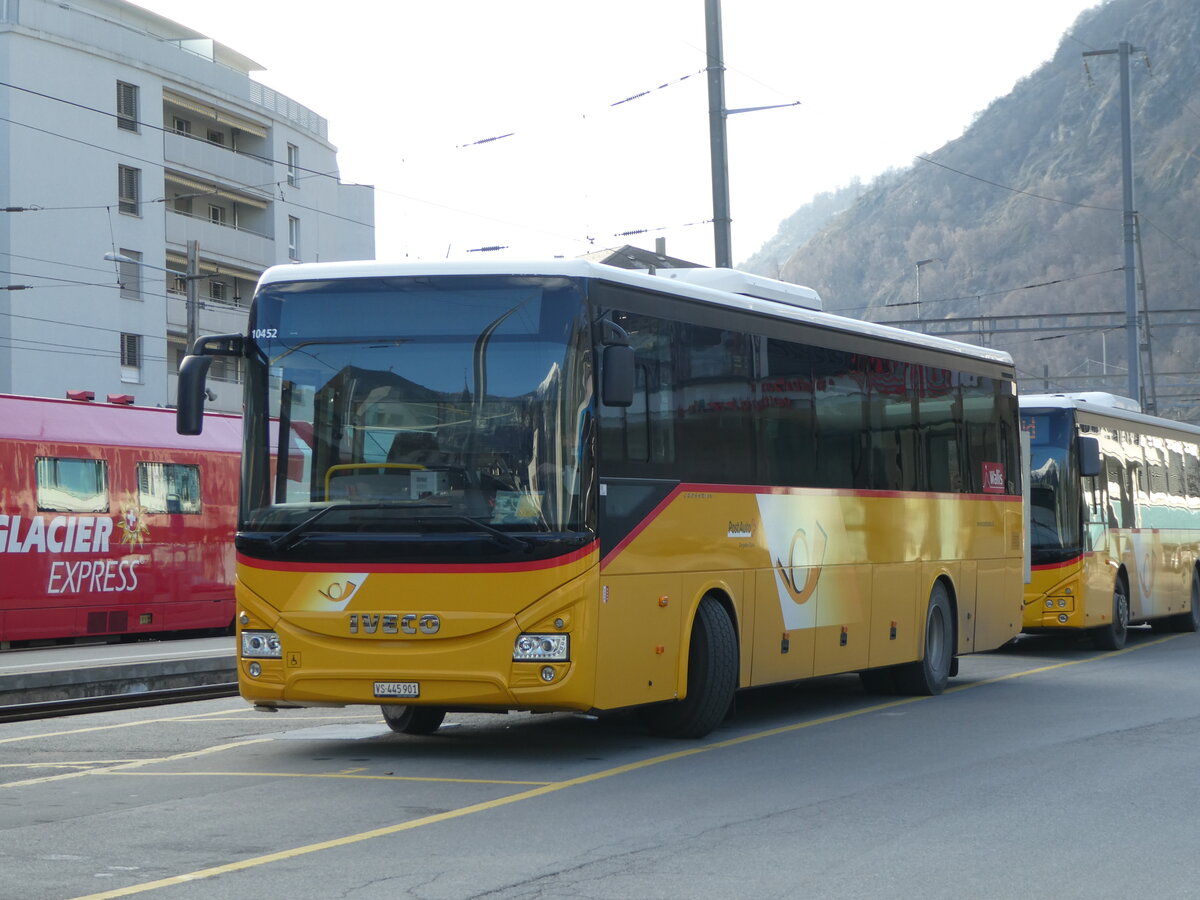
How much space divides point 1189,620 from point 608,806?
67.6 ft

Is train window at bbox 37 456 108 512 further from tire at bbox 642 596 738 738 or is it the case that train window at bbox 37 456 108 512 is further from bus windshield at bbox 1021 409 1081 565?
tire at bbox 642 596 738 738

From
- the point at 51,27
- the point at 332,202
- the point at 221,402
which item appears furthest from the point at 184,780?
the point at 332,202

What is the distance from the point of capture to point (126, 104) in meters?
51.2

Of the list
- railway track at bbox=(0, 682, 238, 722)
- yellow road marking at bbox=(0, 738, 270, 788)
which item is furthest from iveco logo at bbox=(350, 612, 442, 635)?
railway track at bbox=(0, 682, 238, 722)

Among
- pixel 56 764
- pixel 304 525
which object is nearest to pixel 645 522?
pixel 304 525

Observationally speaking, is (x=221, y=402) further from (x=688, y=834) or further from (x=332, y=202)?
(x=688, y=834)

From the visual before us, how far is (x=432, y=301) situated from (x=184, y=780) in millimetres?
3278

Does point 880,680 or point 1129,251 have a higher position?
point 1129,251

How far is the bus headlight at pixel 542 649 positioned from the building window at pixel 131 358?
42.9m

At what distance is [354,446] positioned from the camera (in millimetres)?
10656

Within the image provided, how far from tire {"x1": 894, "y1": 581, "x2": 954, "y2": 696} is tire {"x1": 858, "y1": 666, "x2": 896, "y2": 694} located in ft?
0.23

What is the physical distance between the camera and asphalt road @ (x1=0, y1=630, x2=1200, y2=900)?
714 centimetres

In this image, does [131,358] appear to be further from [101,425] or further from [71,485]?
[71,485]

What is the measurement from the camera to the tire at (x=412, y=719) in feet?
40.5
